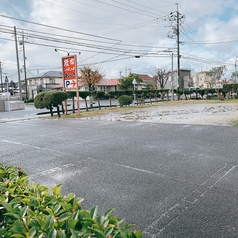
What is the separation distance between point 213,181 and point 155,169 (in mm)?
887

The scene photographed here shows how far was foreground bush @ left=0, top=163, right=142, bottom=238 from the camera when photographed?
1.13m

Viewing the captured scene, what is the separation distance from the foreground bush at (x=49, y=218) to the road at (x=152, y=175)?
1044mm

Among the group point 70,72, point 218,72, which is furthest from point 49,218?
point 218,72

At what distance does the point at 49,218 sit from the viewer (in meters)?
1.21

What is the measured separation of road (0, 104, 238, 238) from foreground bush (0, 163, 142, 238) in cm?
104

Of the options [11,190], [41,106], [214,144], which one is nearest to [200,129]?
[214,144]

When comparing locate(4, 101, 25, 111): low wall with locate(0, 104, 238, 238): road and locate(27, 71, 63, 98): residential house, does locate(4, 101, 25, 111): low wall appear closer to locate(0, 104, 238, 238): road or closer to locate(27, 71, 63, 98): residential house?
locate(0, 104, 238, 238): road

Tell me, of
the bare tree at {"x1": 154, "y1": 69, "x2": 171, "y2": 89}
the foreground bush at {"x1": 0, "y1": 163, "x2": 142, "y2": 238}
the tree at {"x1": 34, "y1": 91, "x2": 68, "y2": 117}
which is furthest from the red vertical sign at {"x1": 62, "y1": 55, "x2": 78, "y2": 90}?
the bare tree at {"x1": 154, "y1": 69, "x2": 171, "y2": 89}

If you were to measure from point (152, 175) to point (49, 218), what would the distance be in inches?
97.4

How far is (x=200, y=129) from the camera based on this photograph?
24.0 ft

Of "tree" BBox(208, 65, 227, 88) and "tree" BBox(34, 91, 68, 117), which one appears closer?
"tree" BBox(34, 91, 68, 117)

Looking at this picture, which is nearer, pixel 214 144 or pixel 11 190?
pixel 11 190

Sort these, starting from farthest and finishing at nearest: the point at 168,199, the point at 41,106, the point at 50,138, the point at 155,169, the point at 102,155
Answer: the point at 41,106, the point at 50,138, the point at 102,155, the point at 155,169, the point at 168,199

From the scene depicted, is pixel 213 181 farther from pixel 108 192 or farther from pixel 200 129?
pixel 200 129
